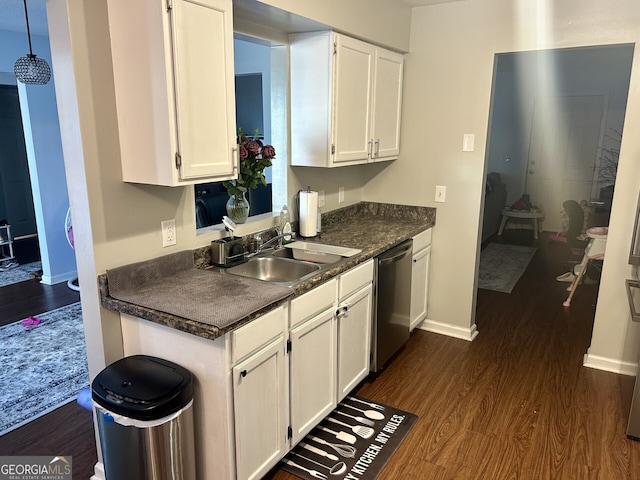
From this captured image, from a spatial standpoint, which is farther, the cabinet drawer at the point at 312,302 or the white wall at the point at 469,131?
the white wall at the point at 469,131

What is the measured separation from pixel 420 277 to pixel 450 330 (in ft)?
1.81

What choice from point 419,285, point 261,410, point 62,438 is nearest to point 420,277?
point 419,285

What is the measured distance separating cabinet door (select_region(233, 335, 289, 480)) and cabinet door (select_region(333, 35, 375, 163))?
55.1 inches

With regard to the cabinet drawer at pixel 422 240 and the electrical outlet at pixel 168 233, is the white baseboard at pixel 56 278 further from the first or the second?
the cabinet drawer at pixel 422 240

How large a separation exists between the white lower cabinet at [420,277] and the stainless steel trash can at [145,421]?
6.57 feet

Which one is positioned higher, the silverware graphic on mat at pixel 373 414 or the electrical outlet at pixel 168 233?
the electrical outlet at pixel 168 233

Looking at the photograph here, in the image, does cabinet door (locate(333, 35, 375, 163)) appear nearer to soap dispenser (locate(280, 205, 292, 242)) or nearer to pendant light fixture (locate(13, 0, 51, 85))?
Result: soap dispenser (locate(280, 205, 292, 242))

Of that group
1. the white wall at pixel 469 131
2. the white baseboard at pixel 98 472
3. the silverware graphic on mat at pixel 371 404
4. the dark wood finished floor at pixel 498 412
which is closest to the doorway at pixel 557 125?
the white wall at pixel 469 131

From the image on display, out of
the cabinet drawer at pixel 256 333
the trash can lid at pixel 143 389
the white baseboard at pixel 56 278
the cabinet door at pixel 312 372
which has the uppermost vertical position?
the cabinet drawer at pixel 256 333

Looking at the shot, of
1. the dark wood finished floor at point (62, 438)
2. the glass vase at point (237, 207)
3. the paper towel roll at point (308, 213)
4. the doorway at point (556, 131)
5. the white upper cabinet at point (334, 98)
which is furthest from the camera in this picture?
the doorway at point (556, 131)

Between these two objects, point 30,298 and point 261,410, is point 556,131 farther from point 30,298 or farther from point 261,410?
point 30,298

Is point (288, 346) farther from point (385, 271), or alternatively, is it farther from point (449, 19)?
point (449, 19)

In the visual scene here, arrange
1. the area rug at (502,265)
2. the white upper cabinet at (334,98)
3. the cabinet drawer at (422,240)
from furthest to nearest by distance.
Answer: the area rug at (502,265) → the cabinet drawer at (422,240) → the white upper cabinet at (334,98)

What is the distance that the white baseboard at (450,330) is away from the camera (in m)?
3.66
